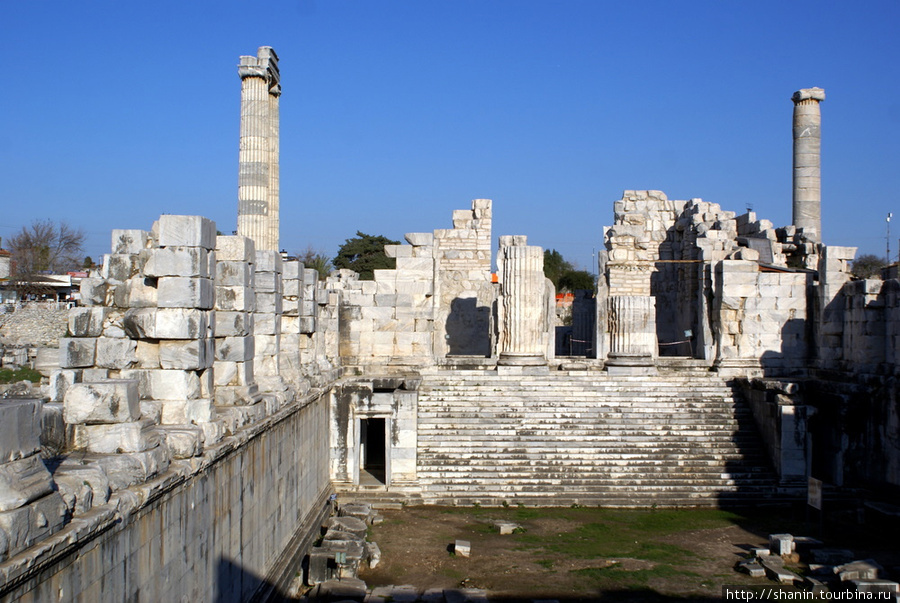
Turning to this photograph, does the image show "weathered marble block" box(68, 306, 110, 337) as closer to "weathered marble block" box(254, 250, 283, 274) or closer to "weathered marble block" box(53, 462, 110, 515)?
"weathered marble block" box(53, 462, 110, 515)

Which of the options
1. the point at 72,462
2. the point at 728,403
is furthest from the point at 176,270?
the point at 728,403

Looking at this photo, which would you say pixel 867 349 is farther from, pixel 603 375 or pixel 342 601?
pixel 342 601

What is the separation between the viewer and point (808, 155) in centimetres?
2705

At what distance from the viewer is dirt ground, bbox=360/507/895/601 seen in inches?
378

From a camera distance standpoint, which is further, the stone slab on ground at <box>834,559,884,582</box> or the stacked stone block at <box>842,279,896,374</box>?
the stacked stone block at <box>842,279,896,374</box>

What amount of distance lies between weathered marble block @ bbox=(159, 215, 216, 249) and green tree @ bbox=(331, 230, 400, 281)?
43.6 meters

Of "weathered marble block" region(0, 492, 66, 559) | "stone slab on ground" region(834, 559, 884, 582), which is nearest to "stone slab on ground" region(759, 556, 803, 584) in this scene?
"stone slab on ground" region(834, 559, 884, 582)

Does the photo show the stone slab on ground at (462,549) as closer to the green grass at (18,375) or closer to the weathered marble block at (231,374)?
the weathered marble block at (231,374)

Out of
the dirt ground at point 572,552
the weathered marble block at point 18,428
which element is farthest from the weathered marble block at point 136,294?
the dirt ground at point 572,552

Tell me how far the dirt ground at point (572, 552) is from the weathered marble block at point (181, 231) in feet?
15.0

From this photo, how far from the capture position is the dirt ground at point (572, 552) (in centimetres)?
961

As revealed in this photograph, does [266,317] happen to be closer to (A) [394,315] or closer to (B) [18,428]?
(A) [394,315]

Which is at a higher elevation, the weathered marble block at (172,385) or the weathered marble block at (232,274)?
the weathered marble block at (232,274)

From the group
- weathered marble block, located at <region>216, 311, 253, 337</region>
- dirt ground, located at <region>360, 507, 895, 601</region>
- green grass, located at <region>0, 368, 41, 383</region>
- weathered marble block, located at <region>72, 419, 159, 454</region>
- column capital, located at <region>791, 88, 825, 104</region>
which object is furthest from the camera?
column capital, located at <region>791, 88, 825, 104</region>
